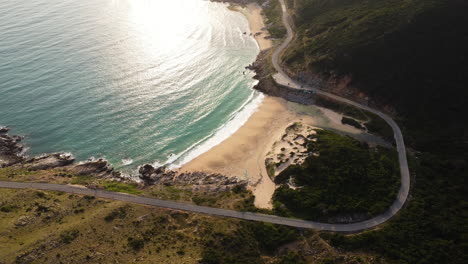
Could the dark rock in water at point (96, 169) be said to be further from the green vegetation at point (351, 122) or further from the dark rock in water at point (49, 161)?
the green vegetation at point (351, 122)

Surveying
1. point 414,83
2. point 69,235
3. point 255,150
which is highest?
point 414,83

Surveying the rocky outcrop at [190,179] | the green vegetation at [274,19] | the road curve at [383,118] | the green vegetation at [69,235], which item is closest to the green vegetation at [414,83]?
the road curve at [383,118]

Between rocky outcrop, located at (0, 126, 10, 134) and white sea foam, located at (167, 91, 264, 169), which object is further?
rocky outcrop, located at (0, 126, 10, 134)

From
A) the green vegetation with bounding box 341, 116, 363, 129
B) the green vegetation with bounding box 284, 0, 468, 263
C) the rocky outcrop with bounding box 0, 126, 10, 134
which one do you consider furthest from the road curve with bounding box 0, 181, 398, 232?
the green vegetation with bounding box 341, 116, 363, 129

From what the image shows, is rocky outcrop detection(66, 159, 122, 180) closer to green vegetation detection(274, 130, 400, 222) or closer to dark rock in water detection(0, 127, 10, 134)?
dark rock in water detection(0, 127, 10, 134)

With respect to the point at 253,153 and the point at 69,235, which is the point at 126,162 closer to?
the point at 69,235

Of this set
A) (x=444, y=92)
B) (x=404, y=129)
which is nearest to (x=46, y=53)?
(x=404, y=129)

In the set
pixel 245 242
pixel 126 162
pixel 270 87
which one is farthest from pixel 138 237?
pixel 270 87
